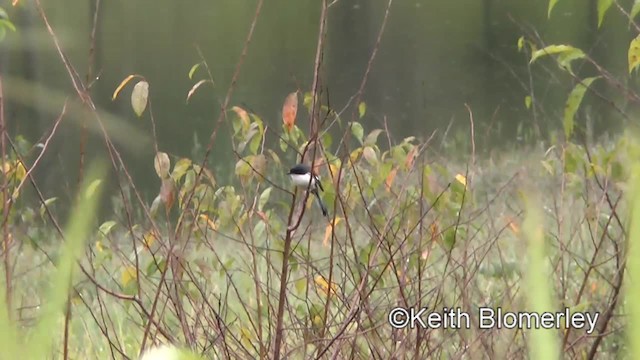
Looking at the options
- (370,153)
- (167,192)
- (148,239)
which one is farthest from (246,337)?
(370,153)

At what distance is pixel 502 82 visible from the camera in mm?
6816

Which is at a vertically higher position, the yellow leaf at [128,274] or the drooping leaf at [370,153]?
the drooping leaf at [370,153]

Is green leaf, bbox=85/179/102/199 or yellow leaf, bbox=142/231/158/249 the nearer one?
green leaf, bbox=85/179/102/199

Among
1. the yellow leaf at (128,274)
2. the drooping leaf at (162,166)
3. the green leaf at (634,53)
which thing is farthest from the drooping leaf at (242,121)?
the green leaf at (634,53)

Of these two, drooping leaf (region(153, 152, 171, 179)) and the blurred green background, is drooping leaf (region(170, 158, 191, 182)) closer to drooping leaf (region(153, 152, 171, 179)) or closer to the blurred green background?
drooping leaf (region(153, 152, 171, 179))

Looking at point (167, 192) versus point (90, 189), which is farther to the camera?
point (167, 192)

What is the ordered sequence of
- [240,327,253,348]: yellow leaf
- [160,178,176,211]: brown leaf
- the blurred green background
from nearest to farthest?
1. [240,327,253,348]: yellow leaf
2. [160,178,176,211]: brown leaf
3. the blurred green background

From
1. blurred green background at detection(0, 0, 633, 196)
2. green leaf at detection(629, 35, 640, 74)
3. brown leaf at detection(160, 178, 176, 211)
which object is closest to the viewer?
green leaf at detection(629, 35, 640, 74)

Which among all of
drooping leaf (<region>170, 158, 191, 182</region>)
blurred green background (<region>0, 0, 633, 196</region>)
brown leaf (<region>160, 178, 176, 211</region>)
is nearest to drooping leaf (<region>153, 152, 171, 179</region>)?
brown leaf (<region>160, 178, 176, 211</region>)

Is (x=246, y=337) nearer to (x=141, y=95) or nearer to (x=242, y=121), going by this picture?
(x=141, y=95)

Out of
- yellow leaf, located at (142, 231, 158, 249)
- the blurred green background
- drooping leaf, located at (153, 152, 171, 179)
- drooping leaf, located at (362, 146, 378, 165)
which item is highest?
the blurred green background

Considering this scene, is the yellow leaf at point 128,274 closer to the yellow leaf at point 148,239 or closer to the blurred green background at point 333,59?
the yellow leaf at point 148,239

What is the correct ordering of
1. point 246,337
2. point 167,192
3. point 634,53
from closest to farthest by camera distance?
point 634,53
point 246,337
point 167,192

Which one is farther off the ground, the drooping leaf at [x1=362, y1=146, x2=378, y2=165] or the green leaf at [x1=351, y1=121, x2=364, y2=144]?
the green leaf at [x1=351, y1=121, x2=364, y2=144]
